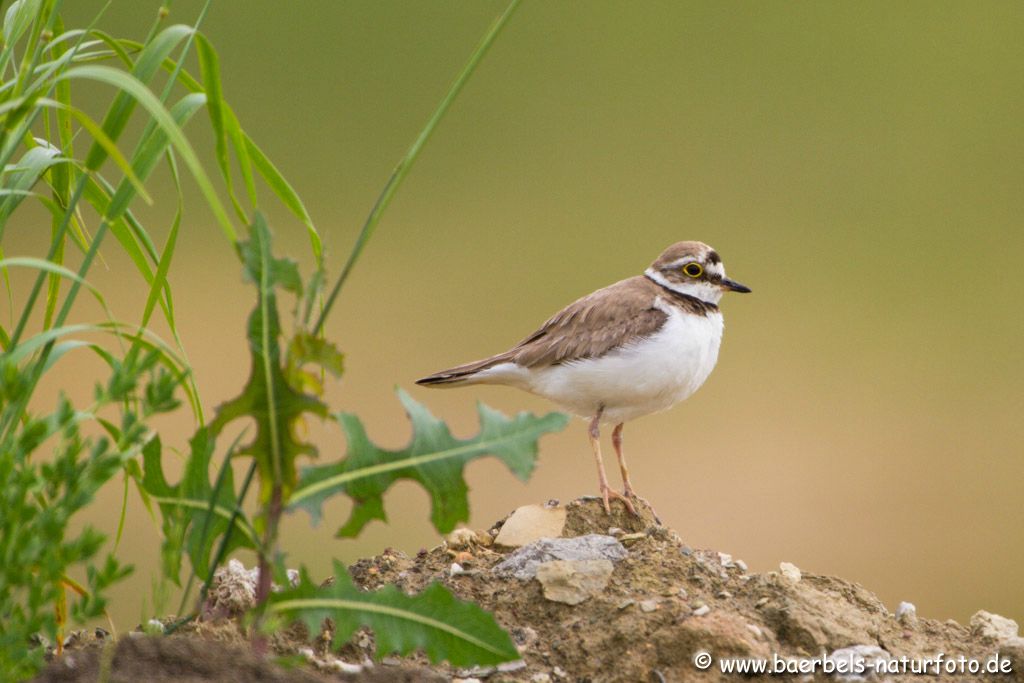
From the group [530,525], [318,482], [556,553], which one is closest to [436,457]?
[318,482]

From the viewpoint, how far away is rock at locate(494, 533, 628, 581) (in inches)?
153

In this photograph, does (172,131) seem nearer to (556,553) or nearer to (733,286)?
(556,553)

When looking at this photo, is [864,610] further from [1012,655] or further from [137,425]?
[137,425]

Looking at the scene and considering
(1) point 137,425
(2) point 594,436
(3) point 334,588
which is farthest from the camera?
(2) point 594,436

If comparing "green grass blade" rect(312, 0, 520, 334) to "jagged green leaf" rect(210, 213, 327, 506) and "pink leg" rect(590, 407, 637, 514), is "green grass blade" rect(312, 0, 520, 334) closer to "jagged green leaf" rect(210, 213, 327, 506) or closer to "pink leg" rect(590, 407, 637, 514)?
"jagged green leaf" rect(210, 213, 327, 506)

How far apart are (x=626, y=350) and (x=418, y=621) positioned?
7.06ft

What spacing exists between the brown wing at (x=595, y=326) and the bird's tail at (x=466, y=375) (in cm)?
6

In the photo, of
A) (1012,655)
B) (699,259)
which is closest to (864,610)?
(1012,655)

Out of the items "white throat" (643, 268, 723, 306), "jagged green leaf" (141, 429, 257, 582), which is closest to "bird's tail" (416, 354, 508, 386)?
"white throat" (643, 268, 723, 306)

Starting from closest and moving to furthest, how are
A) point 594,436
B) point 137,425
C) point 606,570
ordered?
point 137,425 < point 606,570 < point 594,436

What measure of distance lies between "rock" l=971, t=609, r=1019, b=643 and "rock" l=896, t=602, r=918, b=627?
22 centimetres

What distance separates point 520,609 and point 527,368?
1.49m

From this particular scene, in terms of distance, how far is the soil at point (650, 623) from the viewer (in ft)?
11.0

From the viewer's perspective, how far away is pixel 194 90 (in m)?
3.76
